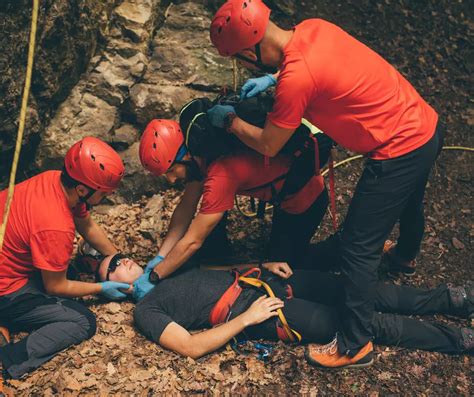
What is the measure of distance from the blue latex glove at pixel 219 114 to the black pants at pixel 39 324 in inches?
81.1

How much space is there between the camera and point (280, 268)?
4.70 meters

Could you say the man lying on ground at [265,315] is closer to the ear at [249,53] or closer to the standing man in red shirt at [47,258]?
the standing man in red shirt at [47,258]

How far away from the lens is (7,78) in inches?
188

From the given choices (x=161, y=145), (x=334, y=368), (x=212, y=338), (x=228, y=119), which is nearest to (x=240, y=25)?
(x=228, y=119)

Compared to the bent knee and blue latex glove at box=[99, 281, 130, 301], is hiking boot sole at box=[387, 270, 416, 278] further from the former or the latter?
the bent knee

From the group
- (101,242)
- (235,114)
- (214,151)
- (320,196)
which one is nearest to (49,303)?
(101,242)

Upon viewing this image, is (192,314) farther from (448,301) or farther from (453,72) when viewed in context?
(453,72)

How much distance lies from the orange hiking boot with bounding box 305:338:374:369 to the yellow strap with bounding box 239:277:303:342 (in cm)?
18

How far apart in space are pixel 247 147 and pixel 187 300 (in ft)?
4.67

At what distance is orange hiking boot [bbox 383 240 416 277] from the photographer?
5176mm

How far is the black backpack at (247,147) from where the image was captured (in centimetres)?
419

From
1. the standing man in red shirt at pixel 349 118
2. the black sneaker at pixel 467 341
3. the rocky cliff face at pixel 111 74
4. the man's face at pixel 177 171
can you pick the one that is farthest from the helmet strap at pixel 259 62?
the black sneaker at pixel 467 341

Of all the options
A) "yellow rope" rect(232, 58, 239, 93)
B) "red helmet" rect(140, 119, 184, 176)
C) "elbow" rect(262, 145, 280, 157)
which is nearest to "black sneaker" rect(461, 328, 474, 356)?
"elbow" rect(262, 145, 280, 157)

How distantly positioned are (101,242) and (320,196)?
7.28 ft
